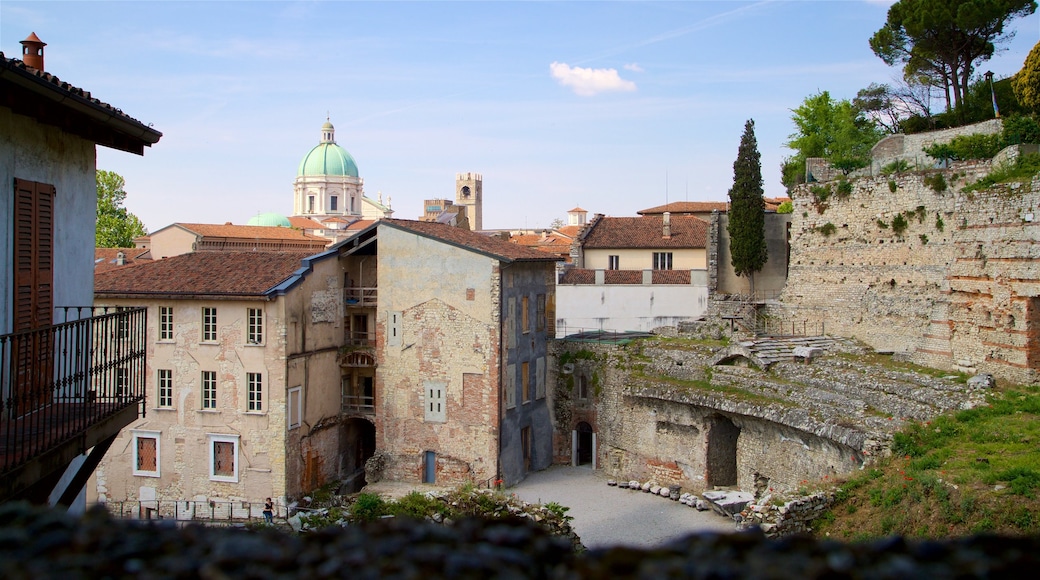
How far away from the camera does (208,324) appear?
2916 cm

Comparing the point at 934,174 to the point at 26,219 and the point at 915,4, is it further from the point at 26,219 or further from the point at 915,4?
the point at 26,219

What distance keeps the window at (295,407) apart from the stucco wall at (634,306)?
14914 millimetres

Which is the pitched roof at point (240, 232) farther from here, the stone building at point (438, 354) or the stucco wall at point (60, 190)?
the stucco wall at point (60, 190)

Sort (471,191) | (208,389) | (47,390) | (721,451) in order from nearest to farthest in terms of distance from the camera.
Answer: (47,390)
(721,451)
(208,389)
(471,191)

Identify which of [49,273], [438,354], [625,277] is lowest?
[438,354]

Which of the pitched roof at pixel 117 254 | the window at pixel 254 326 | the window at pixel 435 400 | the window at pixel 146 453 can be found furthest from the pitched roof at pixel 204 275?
the pitched roof at pixel 117 254

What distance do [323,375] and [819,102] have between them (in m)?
31.5

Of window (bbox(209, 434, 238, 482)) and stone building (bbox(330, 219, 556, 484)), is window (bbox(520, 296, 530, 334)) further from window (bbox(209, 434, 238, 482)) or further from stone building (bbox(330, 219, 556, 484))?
window (bbox(209, 434, 238, 482))

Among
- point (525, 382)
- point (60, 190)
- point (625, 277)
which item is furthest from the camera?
point (625, 277)

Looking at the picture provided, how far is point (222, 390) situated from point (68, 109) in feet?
68.9

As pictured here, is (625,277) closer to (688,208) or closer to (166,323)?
(688,208)

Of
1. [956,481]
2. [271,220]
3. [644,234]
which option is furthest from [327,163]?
[956,481]

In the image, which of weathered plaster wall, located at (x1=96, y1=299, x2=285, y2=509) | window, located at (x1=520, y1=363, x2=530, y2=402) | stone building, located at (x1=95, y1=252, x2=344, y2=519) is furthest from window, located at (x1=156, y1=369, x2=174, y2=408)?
window, located at (x1=520, y1=363, x2=530, y2=402)

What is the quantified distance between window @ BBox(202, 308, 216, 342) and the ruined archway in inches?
655
